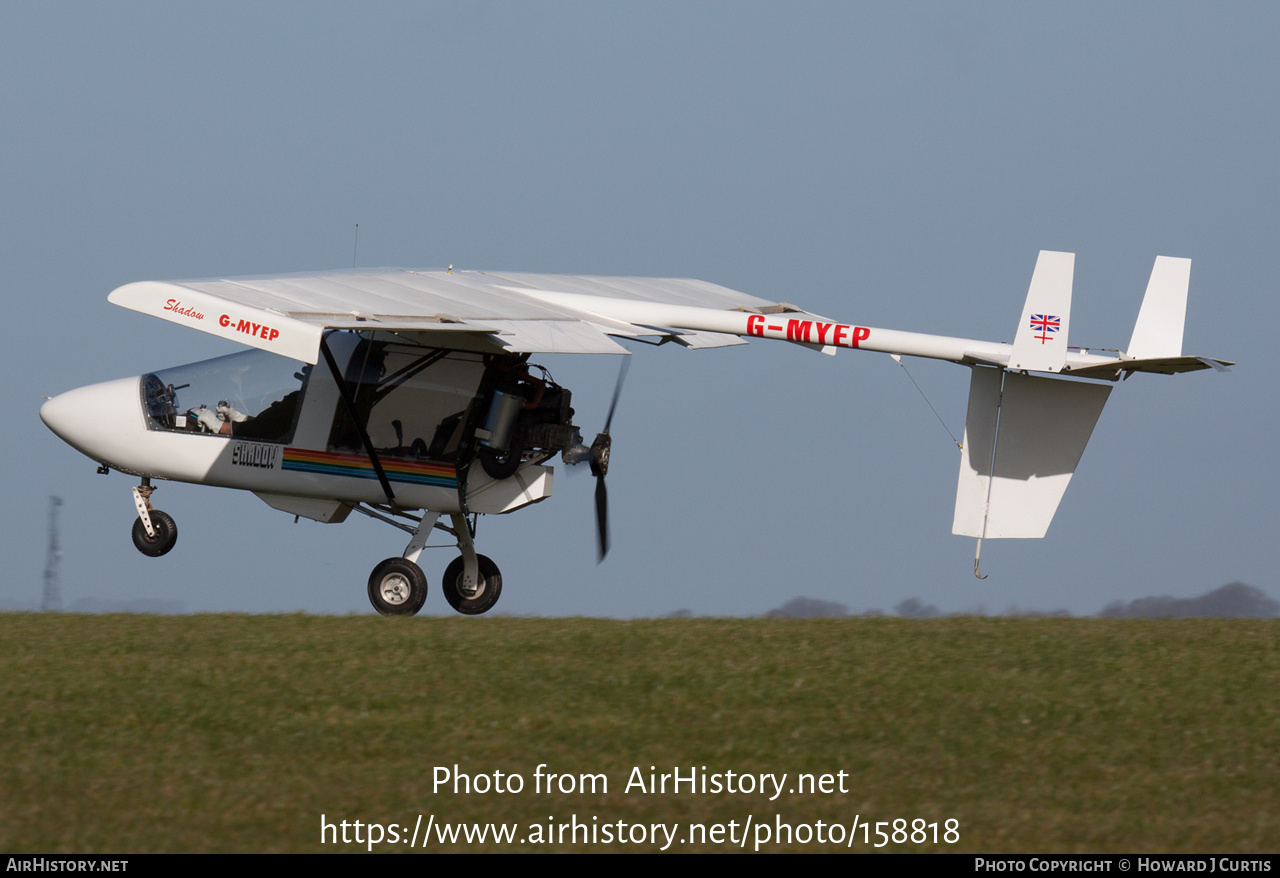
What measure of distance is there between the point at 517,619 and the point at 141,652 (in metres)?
3.17

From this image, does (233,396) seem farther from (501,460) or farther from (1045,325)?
(1045,325)

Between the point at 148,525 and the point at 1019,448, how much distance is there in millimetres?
8726

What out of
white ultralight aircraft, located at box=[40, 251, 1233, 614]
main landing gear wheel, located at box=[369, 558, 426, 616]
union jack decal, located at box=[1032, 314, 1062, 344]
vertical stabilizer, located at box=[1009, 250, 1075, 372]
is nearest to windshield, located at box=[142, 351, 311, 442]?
white ultralight aircraft, located at box=[40, 251, 1233, 614]

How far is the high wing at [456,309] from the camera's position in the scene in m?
11.3

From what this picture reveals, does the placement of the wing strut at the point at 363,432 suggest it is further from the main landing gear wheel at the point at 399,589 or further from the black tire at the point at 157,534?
the black tire at the point at 157,534

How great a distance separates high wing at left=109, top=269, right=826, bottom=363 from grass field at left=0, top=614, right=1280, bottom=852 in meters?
2.47

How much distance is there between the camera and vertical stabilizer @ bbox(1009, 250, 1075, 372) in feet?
42.7

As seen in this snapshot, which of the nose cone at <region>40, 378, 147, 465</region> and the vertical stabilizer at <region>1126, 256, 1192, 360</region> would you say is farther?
the nose cone at <region>40, 378, 147, 465</region>

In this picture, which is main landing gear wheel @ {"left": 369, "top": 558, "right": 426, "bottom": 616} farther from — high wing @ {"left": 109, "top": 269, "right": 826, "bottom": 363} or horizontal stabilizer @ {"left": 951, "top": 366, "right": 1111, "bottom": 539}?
horizontal stabilizer @ {"left": 951, "top": 366, "right": 1111, "bottom": 539}

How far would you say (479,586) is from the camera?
48.1ft

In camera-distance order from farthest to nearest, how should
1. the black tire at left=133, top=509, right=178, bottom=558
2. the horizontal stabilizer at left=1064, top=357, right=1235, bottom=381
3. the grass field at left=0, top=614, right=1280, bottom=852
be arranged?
the black tire at left=133, top=509, right=178, bottom=558 → the horizontal stabilizer at left=1064, top=357, right=1235, bottom=381 → the grass field at left=0, top=614, right=1280, bottom=852

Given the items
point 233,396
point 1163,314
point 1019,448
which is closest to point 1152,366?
point 1163,314

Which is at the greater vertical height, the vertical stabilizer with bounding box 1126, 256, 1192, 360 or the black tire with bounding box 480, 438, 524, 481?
the vertical stabilizer with bounding box 1126, 256, 1192, 360
